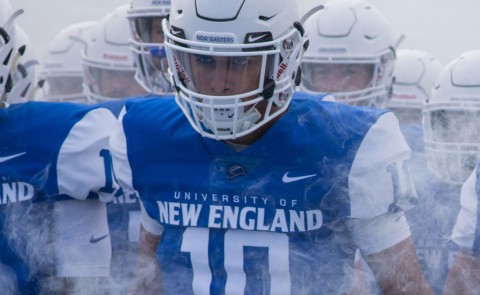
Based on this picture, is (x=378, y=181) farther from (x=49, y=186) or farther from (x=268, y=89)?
(x=49, y=186)

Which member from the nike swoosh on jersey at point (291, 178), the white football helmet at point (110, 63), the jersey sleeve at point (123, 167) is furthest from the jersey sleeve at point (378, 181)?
the white football helmet at point (110, 63)

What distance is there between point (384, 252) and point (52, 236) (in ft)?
3.97

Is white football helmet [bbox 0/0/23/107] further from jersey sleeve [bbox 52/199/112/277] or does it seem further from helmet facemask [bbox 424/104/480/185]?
helmet facemask [bbox 424/104/480/185]

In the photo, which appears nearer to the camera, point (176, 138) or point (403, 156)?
point (403, 156)

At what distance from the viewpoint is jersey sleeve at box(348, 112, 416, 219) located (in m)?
2.53

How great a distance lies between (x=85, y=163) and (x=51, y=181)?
12cm

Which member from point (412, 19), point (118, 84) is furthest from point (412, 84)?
point (412, 19)

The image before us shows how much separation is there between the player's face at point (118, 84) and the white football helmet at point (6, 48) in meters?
1.58

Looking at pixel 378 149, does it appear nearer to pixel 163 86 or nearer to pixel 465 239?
pixel 465 239

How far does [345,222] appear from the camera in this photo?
8.54 feet

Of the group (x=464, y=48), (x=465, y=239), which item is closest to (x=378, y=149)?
(x=465, y=239)

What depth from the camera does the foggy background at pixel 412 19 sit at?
7.12 m

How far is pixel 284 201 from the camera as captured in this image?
2.62 metres

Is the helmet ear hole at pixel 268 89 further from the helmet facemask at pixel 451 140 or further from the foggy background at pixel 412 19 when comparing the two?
the foggy background at pixel 412 19
